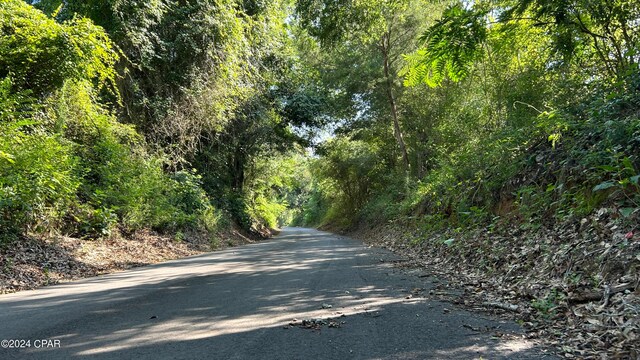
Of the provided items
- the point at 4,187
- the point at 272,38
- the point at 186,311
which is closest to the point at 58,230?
the point at 4,187

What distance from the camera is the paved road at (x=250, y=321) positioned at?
9.52 ft

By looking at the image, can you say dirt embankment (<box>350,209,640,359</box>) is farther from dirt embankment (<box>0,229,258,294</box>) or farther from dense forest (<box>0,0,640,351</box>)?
dirt embankment (<box>0,229,258,294</box>)

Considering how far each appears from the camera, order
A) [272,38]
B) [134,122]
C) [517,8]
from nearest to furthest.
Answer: [517,8]
[134,122]
[272,38]

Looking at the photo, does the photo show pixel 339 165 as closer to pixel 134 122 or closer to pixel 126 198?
pixel 134 122

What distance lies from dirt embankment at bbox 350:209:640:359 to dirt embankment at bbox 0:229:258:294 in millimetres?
6485

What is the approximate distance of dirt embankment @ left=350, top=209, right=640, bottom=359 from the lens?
292 centimetres

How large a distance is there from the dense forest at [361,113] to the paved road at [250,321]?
1.11 meters

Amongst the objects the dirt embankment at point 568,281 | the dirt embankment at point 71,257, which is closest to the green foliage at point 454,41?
the dirt embankment at point 568,281

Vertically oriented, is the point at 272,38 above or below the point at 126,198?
above

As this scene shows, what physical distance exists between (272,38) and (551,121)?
12649mm

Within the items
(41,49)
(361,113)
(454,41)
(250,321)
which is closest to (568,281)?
(454,41)

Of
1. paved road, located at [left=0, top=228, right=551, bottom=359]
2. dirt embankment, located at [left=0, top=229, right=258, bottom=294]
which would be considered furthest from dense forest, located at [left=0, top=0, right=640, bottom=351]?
Result: paved road, located at [left=0, top=228, right=551, bottom=359]

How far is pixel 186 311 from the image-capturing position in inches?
161

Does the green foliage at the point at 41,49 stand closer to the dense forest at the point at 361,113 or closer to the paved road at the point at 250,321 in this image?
the dense forest at the point at 361,113
